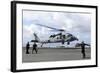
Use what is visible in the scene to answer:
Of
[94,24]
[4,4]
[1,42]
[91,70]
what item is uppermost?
[4,4]

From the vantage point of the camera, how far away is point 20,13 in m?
1.23

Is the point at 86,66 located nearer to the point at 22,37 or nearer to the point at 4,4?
the point at 22,37

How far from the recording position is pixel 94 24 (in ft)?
4.72

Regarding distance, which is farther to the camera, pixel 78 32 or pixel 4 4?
pixel 78 32

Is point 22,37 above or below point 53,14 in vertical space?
below

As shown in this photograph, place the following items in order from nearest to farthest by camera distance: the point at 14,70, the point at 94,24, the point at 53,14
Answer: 1. the point at 14,70
2. the point at 53,14
3. the point at 94,24

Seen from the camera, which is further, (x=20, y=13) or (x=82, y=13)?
Result: (x=82, y=13)

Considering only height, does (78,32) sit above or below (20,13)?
below

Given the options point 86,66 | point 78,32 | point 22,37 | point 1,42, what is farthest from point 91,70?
point 1,42

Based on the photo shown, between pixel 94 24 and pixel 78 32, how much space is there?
5.5 inches

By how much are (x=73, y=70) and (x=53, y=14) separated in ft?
1.30

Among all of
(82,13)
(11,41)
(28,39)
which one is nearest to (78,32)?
(82,13)

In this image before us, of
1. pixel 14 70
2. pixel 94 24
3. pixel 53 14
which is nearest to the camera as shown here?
pixel 14 70

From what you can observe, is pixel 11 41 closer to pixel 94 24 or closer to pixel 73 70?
pixel 73 70
